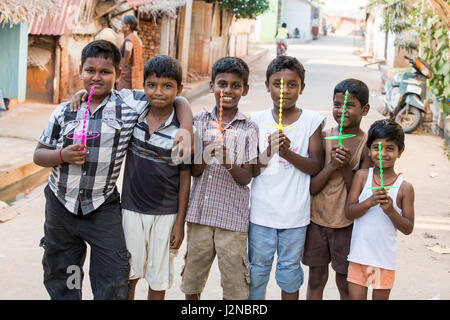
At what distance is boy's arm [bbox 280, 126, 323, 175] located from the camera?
265 cm

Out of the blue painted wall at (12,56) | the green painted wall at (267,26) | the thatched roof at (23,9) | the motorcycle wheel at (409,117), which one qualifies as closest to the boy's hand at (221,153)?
the thatched roof at (23,9)

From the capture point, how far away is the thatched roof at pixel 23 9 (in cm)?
766

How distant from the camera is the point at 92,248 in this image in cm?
264

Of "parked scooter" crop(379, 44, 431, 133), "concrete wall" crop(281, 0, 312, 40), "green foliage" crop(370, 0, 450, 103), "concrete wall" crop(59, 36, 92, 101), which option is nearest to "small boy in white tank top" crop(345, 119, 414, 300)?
"green foliage" crop(370, 0, 450, 103)

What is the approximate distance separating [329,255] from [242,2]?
606 inches

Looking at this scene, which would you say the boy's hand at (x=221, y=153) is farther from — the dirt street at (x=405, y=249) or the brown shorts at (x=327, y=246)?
the dirt street at (x=405, y=249)

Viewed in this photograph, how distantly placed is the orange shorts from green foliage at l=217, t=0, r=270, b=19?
15344mm

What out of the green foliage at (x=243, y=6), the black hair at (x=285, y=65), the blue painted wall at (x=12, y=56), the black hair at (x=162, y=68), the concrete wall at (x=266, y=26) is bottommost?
the black hair at (x=162, y=68)

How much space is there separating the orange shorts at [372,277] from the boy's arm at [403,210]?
0.24m

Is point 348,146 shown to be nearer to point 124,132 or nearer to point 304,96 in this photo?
point 124,132

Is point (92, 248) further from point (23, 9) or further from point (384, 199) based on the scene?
point (23, 9)

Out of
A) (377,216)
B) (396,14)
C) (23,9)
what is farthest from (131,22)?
(396,14)

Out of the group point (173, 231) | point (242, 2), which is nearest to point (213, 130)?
point (173, 231)

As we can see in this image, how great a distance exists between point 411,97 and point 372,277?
6.75 metres
